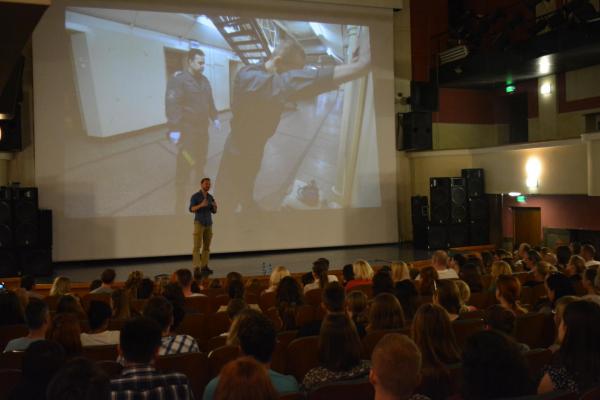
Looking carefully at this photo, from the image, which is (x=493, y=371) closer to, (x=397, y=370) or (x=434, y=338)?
(x=397, y=370)

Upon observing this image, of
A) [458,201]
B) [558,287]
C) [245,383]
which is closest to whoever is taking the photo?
[245,383]

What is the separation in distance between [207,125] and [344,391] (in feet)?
32.7

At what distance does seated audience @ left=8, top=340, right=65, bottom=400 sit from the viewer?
2.29 metres

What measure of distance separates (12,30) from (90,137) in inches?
278

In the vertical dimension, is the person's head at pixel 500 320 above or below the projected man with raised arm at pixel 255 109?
below

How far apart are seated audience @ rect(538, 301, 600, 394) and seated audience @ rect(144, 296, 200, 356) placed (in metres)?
1.87

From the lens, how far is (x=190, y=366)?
3.08 meters

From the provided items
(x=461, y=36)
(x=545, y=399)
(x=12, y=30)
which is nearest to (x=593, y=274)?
(x=545, y=399)

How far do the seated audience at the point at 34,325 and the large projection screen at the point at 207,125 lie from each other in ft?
26.2

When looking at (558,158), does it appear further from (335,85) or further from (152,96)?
(152,96)

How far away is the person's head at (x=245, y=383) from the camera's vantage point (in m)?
1.74

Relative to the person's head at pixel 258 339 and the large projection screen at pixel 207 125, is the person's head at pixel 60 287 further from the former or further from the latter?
the large projection screen at pixel 207 125

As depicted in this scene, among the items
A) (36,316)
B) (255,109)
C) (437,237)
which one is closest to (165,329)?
(36,316)

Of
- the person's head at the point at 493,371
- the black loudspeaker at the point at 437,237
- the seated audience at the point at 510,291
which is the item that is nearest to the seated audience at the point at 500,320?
the seated audience at the point at 510,291
